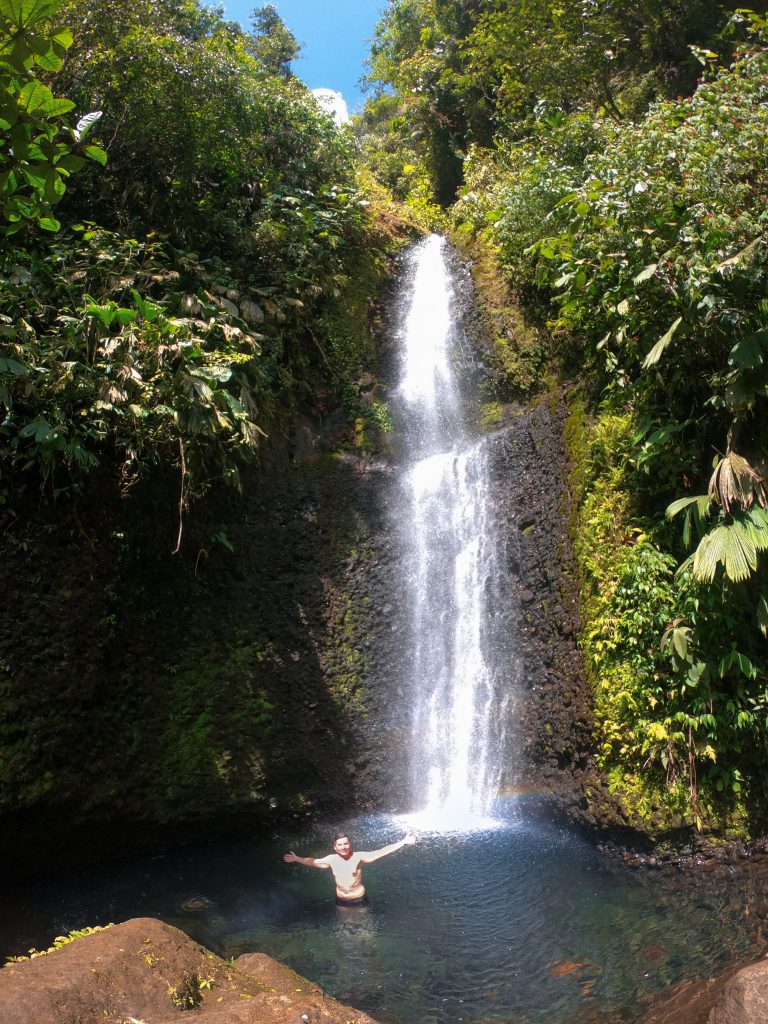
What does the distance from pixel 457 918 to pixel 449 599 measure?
161 inches

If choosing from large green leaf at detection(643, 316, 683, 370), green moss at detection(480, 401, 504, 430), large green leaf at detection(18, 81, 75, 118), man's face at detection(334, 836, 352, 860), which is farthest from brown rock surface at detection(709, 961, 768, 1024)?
green moss at detection(480, 401, 504, 430)

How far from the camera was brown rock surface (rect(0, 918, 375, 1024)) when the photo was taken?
3.09 m

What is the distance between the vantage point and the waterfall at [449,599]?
26.1 feet

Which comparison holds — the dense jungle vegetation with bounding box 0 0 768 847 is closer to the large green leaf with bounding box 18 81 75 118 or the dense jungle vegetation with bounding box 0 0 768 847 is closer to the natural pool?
the large green leaf with bounding box 18 81 75 118

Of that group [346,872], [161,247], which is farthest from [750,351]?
[161,247]

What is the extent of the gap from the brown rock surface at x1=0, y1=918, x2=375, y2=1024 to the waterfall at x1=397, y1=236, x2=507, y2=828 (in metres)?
3.87

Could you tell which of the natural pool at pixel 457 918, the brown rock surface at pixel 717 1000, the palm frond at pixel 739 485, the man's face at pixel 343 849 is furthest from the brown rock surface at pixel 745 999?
the palm frond at pixel 739 485

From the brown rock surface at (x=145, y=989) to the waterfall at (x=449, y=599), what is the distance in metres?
3.87

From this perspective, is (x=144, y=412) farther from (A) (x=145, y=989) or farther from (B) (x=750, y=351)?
(B) (x=750, y=351)

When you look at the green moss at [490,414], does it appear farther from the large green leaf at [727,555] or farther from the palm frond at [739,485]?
the large green leaf at [727,555]

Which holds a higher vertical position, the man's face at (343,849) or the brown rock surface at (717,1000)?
the man's face at (343,849)

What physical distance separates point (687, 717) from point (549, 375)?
18.5 ft

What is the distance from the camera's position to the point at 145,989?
3.40m

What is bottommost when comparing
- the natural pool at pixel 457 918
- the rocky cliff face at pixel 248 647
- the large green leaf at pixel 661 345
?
the natural pool at pixel 457 918
